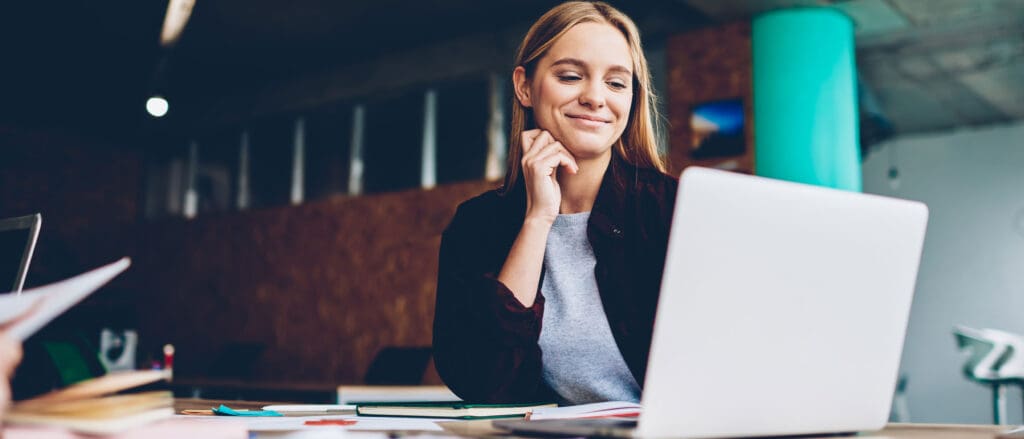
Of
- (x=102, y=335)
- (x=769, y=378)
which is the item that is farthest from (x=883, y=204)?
(x=102, y=335)

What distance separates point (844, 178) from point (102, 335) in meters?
5.08

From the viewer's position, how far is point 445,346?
1.52 meters

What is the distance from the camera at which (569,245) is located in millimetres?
1585

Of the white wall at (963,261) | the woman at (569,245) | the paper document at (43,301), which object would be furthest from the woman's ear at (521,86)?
the white wall at (963,261)

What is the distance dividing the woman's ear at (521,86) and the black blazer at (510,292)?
194 millimetres

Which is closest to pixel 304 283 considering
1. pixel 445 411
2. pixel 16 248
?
pixel 16 248

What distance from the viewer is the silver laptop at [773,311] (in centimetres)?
83

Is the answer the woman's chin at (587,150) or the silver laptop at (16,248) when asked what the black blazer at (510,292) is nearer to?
the woman's chin at (587,150)

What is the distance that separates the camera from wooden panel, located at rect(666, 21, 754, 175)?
609 cm

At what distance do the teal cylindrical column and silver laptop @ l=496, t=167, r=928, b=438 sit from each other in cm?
496

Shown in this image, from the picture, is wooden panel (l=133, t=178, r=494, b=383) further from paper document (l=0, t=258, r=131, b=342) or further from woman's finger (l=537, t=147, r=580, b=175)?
paper document (l=0, t=258, r=131, b=342)

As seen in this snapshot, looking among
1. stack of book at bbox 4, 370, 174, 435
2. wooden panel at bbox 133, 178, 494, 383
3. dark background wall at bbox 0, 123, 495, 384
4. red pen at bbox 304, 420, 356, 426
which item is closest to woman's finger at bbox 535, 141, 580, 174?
red pen at bbox 304, 420, 356, 426

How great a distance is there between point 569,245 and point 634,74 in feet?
1.15

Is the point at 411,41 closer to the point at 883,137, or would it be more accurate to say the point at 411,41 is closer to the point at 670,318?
the point at 883,137
